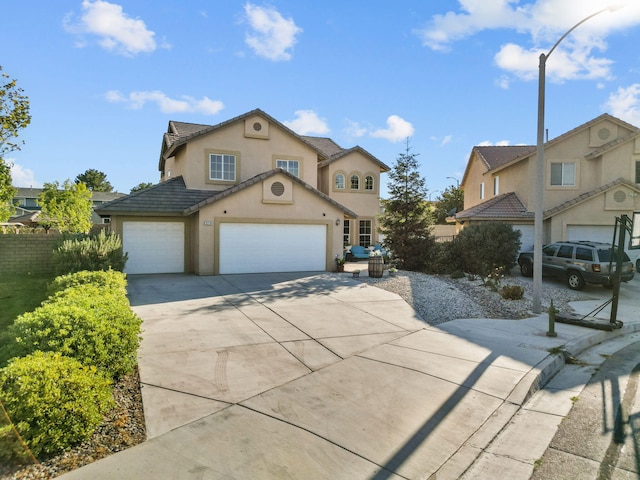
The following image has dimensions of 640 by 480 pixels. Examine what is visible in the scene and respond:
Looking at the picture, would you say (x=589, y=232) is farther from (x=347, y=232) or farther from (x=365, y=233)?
(x=347, y=232)

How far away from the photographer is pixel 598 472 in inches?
158

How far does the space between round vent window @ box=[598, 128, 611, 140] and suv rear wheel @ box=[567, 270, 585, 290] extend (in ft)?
34.9

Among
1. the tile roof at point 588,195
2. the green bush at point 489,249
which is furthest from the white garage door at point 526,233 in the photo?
the green bush at point 489,249

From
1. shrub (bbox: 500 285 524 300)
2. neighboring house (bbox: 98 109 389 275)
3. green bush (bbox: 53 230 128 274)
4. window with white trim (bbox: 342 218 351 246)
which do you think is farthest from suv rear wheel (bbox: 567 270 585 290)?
green bush (bbox: 53 230 128 274)

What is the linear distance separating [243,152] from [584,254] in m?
15.7

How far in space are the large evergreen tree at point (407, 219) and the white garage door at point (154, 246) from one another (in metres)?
9.78

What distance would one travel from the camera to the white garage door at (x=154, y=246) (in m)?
17.7

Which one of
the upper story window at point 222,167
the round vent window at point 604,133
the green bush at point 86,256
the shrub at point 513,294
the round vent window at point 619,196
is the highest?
the round vent window at point 604,133

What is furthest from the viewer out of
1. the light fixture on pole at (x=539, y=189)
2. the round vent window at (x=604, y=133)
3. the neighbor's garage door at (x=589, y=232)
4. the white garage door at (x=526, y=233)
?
the round vent window at (x=604, y=133)

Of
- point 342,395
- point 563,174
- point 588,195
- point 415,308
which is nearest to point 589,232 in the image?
point 588,195

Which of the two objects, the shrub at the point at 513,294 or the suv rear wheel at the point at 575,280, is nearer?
the shrub at the point at 513,294

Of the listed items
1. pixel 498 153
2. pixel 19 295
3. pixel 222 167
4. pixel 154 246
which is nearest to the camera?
pixel 19 295

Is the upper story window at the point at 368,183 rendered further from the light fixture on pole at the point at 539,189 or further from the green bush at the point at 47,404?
the green bush at the point at 47,404

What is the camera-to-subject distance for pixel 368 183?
28594 millimetres
